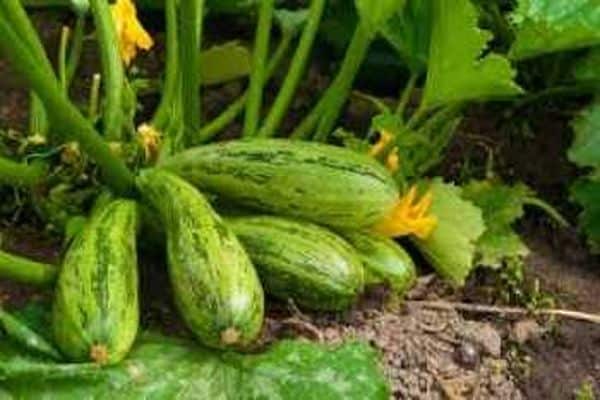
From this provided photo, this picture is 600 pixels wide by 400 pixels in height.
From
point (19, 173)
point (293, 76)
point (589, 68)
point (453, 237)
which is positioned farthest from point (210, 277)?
point (589, 68)

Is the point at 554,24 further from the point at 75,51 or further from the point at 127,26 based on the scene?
the point at 75,51

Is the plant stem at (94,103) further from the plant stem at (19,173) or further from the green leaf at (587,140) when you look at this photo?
the green leaf at (587,140)

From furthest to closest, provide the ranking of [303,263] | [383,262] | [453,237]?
[453,237], [383,262], [303,263]

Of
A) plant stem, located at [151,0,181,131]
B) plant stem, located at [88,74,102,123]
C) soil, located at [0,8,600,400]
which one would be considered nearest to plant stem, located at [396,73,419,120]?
soil, located at [0,8,600,400]

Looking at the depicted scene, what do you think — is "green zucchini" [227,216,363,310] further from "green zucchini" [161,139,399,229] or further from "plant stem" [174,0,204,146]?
"plant stem" [174,0,204,146]

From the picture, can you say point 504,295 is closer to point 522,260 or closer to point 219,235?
point 522,260

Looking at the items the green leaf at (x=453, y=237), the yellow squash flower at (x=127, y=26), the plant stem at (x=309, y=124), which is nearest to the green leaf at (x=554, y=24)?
the green leaf at (x=453, y=237)

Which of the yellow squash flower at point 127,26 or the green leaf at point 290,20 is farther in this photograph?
the green leaf at point 290,20
